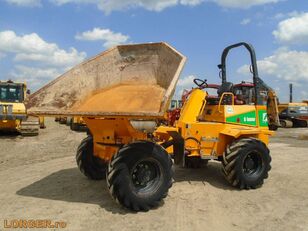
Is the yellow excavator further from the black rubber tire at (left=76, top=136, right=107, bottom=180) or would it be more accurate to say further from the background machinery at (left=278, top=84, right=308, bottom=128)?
the background machinery at (left=278, top=84, right=308, bottom=128)

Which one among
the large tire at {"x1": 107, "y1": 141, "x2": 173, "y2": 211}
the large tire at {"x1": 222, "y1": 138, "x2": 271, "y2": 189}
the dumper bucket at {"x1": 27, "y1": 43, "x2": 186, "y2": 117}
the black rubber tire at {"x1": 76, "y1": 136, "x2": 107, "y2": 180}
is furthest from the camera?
the black rubber tire at {"x1": 76, "y1": 136, "x2": 107, "y2": 180}

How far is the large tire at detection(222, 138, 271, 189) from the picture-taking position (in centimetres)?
727

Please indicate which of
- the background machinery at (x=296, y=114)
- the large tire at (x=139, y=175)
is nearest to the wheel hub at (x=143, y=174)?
the large tire at (x=139, y=175)

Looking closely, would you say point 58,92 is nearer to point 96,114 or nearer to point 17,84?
point 96,114

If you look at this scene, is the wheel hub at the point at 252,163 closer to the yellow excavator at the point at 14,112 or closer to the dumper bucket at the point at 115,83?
the dumper bucket at the point at 115,83

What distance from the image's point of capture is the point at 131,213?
5742 millimetres

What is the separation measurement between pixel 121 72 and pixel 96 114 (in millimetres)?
1822

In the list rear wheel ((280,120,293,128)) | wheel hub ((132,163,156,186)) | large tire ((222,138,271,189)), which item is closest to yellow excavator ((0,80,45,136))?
large tire ((222,138,271,189))

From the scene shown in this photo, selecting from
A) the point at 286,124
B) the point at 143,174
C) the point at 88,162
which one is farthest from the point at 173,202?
the point at 286,124

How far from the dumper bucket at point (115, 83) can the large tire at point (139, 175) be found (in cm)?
75

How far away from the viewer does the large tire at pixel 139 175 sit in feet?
18.7

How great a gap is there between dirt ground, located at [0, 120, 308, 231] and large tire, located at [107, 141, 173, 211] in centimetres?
20

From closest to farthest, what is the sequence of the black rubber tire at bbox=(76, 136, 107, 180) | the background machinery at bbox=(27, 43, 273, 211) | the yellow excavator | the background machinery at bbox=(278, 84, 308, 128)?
1. the background machinery at bbox=(27, 43, 273, 211)
2. the black rubber tire at bbox=(76, 136, 107, 180)
3. the yellow excavator
4. the background machinery at bbox=(278, 84, 308, 128)

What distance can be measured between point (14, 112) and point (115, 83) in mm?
11203
